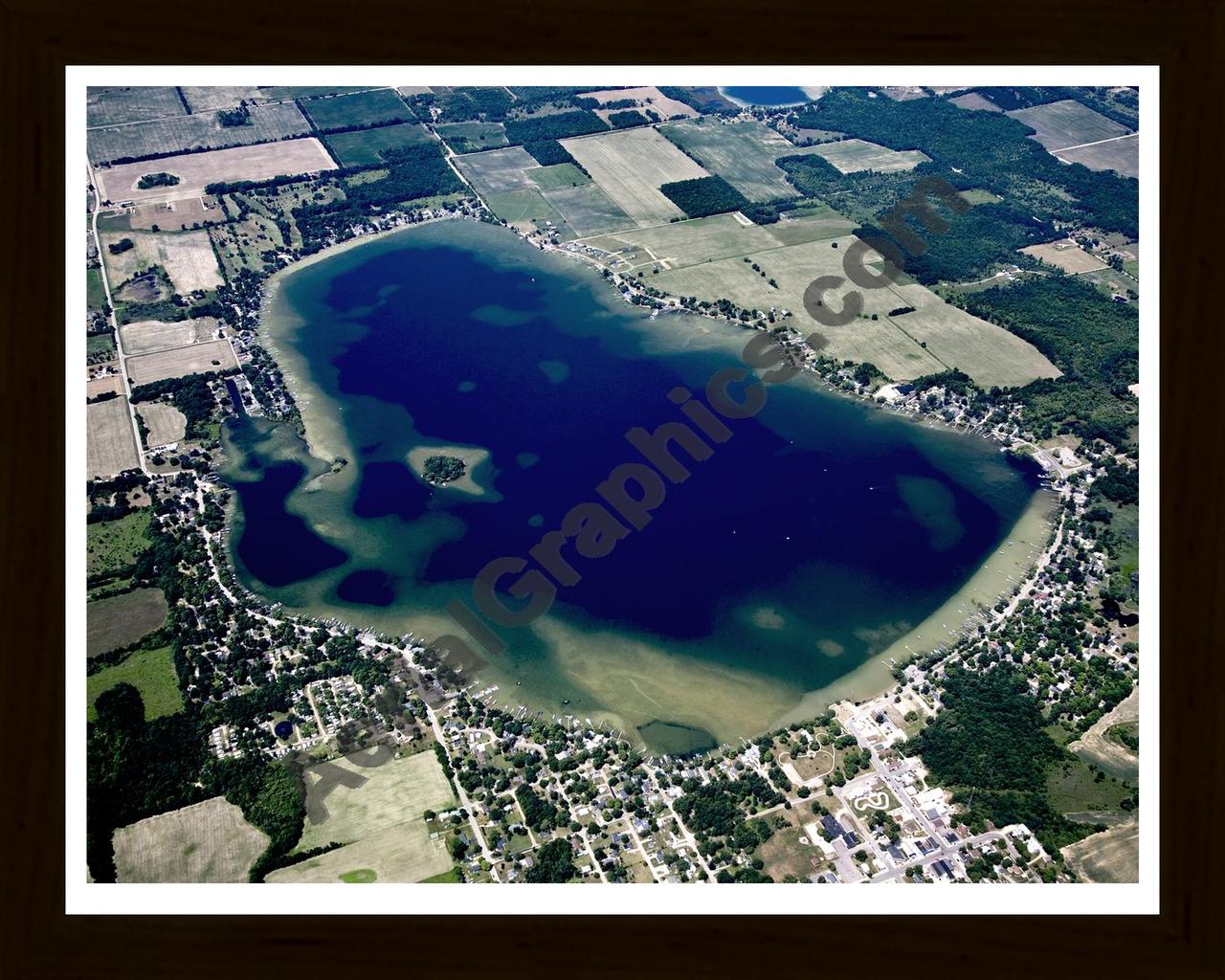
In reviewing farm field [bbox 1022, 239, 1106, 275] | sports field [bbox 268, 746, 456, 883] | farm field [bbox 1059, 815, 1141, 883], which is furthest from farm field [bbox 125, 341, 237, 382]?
farm field [bbox 1022, 239, 1106, 275]

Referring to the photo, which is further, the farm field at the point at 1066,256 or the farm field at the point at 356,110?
the farm field at the point at 356,110

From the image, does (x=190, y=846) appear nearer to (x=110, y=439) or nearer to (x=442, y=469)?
(x=442, y=469)

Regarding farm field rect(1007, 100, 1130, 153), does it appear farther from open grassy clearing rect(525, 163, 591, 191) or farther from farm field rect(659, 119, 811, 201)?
open grassy clearing rect(525, 163, 591, 191)

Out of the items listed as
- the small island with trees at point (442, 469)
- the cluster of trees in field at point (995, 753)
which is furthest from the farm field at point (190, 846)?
the cluster of trees in field at point (995, 753)

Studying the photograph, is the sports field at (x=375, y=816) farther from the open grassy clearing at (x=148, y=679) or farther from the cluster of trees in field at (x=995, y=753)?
the cluster of trees in field at (x=995, y=753)

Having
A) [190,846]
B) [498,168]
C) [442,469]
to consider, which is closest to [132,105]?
[498,168]

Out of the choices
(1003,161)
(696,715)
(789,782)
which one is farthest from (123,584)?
(1003,161)
